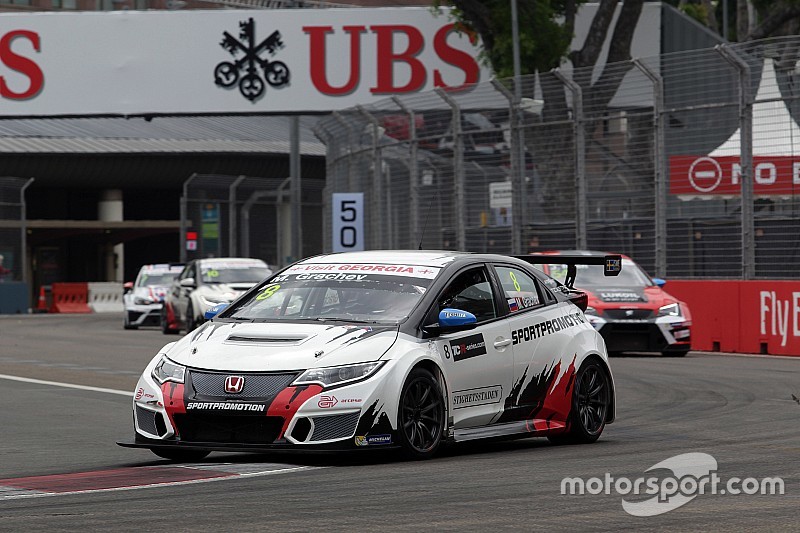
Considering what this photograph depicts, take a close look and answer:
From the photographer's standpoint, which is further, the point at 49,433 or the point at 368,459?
Answer: the point at 49,433

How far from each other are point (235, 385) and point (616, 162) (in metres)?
16.8

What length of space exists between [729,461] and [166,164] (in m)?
52.3

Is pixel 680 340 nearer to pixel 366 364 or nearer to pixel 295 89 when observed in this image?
pixel 366 364

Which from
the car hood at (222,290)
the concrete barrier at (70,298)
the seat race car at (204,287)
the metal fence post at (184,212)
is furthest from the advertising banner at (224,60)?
the concrete barrier at (70,298)

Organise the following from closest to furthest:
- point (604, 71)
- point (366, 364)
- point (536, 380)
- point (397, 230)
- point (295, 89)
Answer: point (366, 364)
point (536, 380)
point (604, 71)
point (397, 230)
point (295, 89)

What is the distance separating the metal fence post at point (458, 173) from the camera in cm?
2752

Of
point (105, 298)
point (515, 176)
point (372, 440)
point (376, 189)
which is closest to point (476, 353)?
point (372, 440)

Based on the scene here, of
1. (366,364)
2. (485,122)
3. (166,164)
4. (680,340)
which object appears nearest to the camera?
(366,364)

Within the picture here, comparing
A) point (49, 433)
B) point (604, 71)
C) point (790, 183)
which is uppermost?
point (604, 71)

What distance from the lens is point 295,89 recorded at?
125 feet

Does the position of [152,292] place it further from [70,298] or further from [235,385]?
[235,385]

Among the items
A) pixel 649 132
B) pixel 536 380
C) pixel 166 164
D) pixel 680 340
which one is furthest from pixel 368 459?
pixel 166 164

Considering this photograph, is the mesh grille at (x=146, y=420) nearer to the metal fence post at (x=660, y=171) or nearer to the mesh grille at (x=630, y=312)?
the mesh grille at (x=630, y=312)

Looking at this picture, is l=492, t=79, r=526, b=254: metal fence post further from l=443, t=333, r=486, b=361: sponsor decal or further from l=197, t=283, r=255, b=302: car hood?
l=443, t=333, r=486, b=361: sponsor decal
